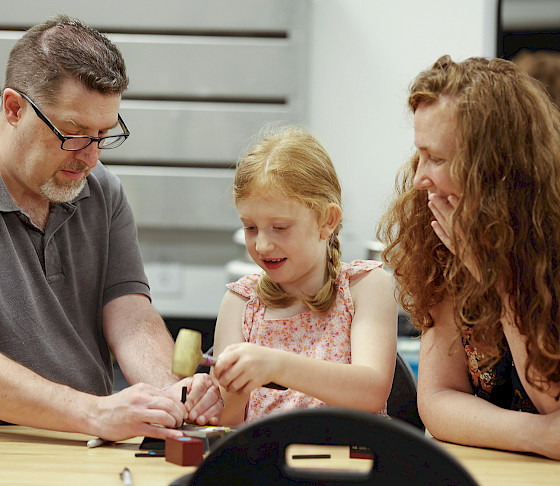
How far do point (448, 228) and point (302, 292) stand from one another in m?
0.52

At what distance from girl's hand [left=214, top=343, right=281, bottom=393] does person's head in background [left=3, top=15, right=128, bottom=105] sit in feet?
2.51

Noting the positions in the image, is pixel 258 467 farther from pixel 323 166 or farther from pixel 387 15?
pixel 387 15

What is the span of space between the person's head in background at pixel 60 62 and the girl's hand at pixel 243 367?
2.51 ft

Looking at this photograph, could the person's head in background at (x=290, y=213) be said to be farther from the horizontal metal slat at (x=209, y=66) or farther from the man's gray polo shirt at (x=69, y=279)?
the horizontal metal slat at (x=209, y=66)

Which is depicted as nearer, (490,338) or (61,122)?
(490,338)

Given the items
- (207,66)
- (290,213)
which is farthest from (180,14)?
(290,213)

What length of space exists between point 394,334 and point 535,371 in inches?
17.4

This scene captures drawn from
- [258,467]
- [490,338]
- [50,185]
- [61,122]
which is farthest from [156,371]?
[258,467]

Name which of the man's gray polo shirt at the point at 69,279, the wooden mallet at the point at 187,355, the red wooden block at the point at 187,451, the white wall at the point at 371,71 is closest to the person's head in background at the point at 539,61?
the white wall at the point at 371,71

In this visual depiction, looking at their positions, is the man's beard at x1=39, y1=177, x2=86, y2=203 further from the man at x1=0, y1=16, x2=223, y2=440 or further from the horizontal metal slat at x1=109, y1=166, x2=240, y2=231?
the horizontal metal slat at x1=109, y1=166, x2=240, y2=231

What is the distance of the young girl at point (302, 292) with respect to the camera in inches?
65.8

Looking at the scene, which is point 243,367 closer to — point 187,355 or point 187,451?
point 187,355

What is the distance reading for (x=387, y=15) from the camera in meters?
3.62

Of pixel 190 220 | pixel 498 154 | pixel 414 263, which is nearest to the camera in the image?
pixel 498 154
